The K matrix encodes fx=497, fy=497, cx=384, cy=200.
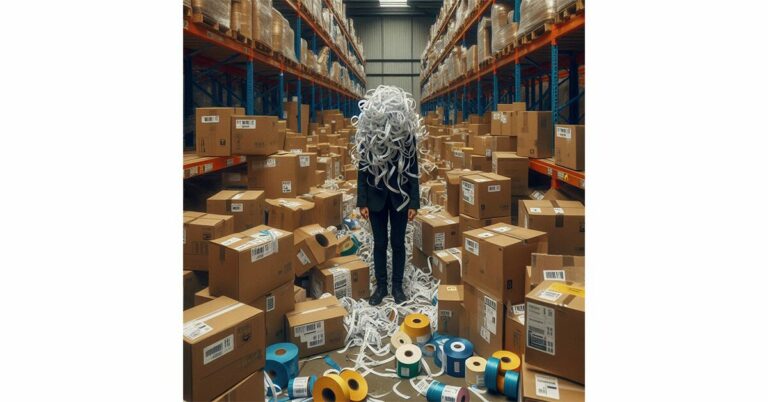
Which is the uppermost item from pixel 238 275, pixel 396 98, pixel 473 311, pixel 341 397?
pixel 396 98

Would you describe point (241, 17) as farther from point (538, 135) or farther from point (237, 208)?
point (538, 135)

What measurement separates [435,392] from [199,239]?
6.01ft

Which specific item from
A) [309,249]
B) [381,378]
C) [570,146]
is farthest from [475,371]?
[570,146]

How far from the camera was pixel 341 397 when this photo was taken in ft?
8.43

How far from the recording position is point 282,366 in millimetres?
2848

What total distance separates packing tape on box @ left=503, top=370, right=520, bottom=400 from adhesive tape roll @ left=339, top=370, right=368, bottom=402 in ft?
2.50

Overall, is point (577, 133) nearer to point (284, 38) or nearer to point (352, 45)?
point (284, 38)

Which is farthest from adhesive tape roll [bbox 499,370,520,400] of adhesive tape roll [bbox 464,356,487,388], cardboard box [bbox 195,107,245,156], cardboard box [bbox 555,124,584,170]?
cardboard box [bbox 195,107,245,156]

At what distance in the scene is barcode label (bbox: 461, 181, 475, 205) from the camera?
168 inches

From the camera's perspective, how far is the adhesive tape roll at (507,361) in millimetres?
2738

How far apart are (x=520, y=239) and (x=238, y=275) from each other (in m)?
1.62

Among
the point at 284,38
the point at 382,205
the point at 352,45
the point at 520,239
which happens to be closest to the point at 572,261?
the point at 520,239

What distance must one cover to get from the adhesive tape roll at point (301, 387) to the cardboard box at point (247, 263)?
1.74 feet

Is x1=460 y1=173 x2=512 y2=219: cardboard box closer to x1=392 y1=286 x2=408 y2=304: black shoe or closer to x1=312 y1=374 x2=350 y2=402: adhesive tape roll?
x1=392 y1=286 x2=408 y2=304: black shoe
